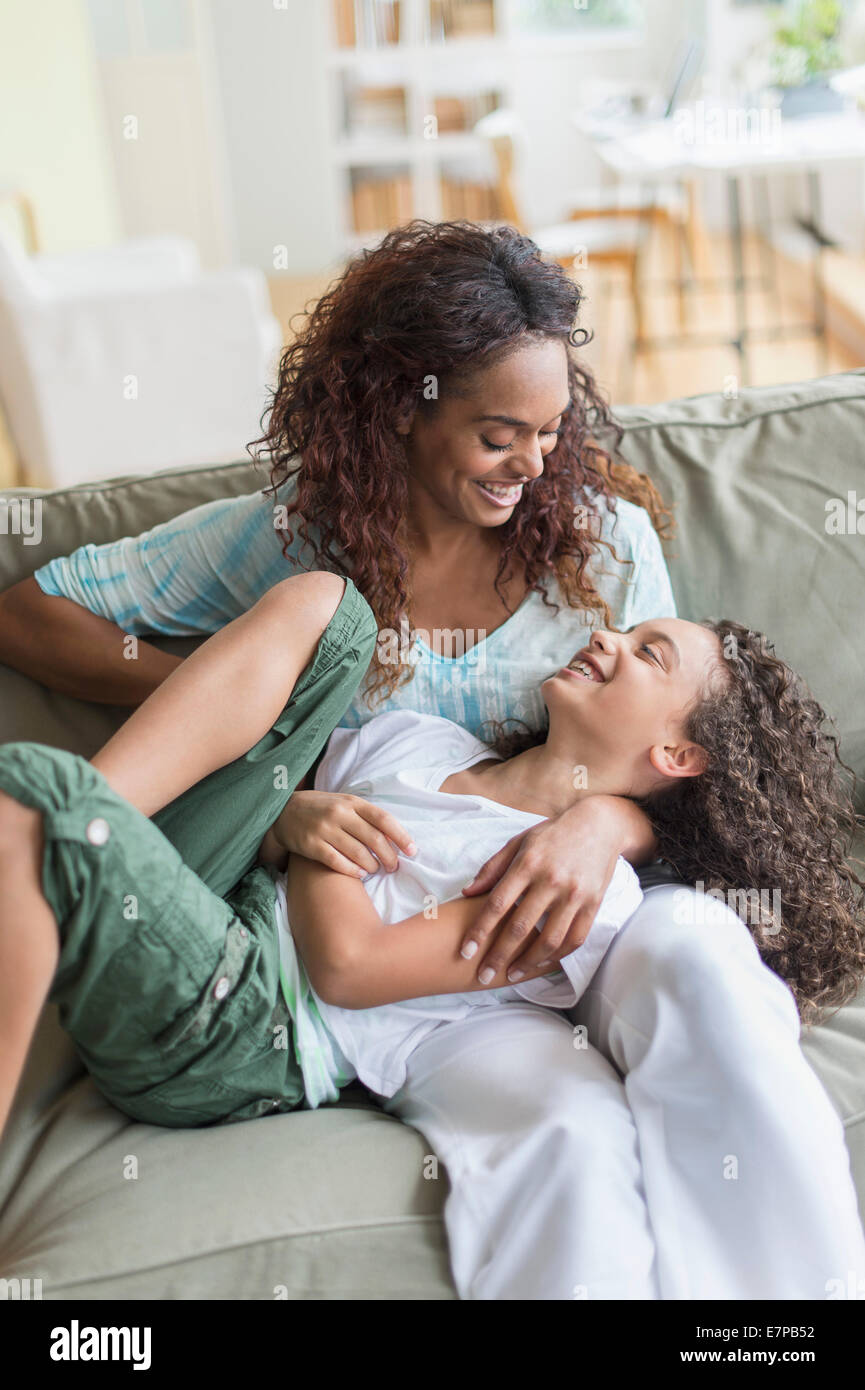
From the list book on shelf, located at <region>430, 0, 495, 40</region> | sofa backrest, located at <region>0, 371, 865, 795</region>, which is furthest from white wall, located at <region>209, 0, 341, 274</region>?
sofa backrest, located at <region>0, 371, 865, 795</region>

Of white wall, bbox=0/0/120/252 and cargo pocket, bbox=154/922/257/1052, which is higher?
white wall, bbox=0/0/120/252

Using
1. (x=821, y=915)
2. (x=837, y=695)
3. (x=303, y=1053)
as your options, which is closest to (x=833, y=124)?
(x=837, y=695)

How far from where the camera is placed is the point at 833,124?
405cm

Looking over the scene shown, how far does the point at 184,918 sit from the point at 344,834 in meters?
0.24

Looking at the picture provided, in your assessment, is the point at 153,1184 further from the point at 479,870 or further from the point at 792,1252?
the point at 792,1252

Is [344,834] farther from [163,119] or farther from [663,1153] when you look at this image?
[163,119]

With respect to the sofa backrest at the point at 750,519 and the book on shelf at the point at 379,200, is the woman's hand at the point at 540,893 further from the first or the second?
the book on shelf at the point at 379,200

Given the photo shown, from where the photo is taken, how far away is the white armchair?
3580 mm

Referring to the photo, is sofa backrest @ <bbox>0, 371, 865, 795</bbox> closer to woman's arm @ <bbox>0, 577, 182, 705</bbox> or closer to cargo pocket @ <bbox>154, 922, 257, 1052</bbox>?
woman's arm @ <bbox>0, 577, 182, 705</bbox>

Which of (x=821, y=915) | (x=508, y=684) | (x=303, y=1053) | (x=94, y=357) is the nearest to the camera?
(x=303, y=1053)

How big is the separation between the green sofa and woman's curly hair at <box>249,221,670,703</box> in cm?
13

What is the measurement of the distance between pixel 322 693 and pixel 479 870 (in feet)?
0.83

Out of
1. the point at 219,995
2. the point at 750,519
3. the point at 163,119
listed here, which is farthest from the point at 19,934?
the point at 163,119
